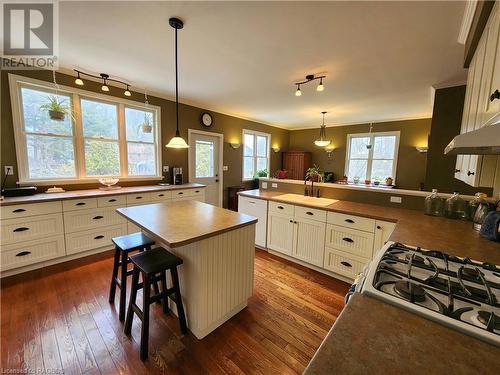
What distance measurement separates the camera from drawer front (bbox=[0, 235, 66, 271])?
2.33 m

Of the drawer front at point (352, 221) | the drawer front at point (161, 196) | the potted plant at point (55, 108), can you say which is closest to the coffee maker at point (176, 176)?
the drawer front at point (161, 196)

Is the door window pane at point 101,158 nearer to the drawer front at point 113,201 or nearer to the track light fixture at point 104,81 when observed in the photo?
the drawer front at point 113,201

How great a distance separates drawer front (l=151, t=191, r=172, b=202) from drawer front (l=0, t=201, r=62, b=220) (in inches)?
46.5

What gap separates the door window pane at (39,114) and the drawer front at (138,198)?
4.22 feet

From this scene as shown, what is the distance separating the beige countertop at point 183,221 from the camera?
4.61ft

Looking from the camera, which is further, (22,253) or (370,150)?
(370,150)

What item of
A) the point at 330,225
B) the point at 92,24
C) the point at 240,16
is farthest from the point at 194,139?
the point at 330,225

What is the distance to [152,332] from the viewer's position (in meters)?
1.68

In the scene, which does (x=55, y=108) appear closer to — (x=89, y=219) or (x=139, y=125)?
(x=139, y=125)

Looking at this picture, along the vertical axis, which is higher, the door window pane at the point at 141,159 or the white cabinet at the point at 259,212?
the door window pane at the point at 141,159

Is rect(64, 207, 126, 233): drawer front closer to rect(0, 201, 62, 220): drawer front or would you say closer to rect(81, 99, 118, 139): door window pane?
rect(0, 201, 62, 220): drawer front

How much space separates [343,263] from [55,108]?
4.14 meters

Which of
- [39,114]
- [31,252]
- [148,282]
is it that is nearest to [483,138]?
[148,282]

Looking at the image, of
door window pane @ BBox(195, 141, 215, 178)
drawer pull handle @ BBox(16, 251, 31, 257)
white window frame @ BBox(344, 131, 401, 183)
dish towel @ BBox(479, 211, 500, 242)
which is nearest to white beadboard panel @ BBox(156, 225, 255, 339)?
dish towel @ BBox(479, 211, 500, 242)
